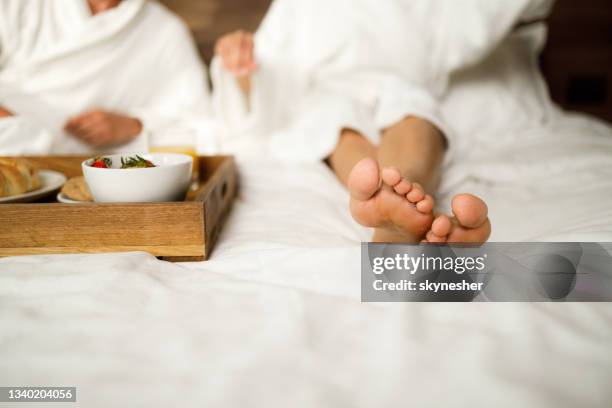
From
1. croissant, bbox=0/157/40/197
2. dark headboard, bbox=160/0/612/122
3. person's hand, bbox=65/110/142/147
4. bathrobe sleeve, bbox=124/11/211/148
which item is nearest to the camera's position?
croissant, bbox=0/157/40/197

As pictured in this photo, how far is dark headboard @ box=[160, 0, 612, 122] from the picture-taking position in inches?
63.2

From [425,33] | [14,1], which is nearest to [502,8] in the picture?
[425,33]

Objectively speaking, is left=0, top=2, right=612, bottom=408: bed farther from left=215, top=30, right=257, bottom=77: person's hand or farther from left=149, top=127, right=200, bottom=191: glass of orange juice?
left=215, top=30, right=257, bottom=77: person's hand

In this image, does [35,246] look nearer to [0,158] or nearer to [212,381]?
[0,158]

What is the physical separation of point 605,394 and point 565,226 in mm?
400

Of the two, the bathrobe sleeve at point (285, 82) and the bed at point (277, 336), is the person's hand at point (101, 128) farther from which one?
the bed at point (277, 336)

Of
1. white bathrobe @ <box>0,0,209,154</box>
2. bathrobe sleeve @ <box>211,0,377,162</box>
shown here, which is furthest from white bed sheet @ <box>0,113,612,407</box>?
bathrobe sleeve @ <box>211,0,377,162</box>

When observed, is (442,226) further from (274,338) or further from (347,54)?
(347,54)

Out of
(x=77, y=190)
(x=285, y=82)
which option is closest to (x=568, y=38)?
(x=285, y=82)

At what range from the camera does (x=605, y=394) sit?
36cm

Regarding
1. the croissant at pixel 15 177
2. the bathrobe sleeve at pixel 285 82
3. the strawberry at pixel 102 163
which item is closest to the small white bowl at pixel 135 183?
the strawberry at pixel 102 163

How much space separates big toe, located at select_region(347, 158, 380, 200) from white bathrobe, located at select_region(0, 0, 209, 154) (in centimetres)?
55

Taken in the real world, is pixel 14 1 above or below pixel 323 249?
above

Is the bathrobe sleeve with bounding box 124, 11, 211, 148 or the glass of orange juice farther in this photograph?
the bathrobe sleeve with bounding box 124, 11, 211, 148
